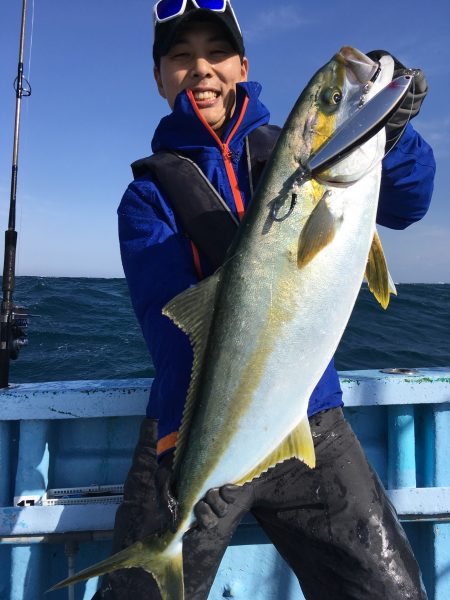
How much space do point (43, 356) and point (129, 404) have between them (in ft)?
24.7

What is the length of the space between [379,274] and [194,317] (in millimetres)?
820

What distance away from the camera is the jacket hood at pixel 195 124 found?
274 cm

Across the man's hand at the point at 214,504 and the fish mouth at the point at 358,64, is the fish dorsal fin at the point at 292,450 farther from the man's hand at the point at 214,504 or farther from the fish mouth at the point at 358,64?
the fish mouth at the point at 358,64

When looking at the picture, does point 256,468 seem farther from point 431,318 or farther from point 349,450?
point 431,318

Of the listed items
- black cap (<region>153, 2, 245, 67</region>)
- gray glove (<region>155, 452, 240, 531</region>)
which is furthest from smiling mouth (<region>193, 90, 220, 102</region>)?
gray glove (<region>155, 452, 240, 531</region>)

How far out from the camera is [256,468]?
198 centimetres

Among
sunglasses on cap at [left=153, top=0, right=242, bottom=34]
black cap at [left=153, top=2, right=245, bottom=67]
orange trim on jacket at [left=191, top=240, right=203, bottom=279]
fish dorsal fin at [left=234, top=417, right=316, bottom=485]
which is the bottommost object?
fish dorsal fin at [left=234, top=417, right=316, bottom=485]

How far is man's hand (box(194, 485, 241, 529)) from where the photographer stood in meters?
1.94

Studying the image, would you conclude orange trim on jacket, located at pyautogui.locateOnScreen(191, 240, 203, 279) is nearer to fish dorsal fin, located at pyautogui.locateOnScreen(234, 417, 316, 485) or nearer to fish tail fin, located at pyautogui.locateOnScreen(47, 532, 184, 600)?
fish dorsal fin, located at pyautogui.locateOnScreen(234, 417, 316, 485)

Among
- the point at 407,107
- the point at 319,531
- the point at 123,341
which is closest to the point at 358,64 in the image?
the point at 407,107

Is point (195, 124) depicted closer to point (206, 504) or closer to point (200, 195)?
point (200, 195)

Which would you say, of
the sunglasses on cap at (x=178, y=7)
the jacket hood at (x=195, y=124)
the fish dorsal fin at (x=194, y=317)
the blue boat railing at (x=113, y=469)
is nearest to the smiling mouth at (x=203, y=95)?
→ the jacket hood at (x=195, y=124)

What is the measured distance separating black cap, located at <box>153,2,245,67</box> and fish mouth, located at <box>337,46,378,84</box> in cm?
113

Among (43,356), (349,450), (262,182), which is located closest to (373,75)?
(262,182)
